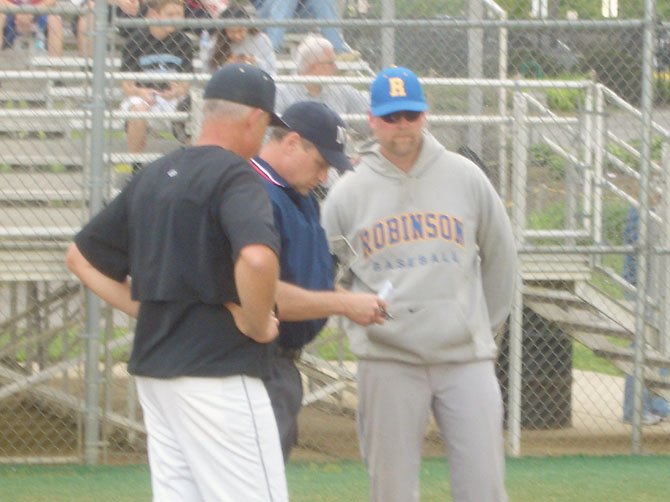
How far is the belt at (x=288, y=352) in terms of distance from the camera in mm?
4045

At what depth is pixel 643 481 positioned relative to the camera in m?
7.41

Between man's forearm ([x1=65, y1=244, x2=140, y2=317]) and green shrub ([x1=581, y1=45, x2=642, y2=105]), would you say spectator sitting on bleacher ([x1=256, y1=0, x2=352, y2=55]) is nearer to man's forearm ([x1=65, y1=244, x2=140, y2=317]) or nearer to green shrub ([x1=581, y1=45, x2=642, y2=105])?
green shrub ([x1=581, y1=45, x2=642, y2=105])

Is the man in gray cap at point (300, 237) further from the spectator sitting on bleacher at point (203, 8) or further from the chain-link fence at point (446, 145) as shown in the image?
the spectator sitting on bleacher at point (203, 8)

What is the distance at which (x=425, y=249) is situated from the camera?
462cm

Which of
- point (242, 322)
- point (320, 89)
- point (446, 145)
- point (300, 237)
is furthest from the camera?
point (446, 145)

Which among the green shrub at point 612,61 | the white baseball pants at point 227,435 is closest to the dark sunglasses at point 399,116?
the white baseball pants at point 227,435

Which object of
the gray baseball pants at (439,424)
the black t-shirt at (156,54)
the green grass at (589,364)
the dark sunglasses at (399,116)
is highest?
the black t-shirt at (156,54)

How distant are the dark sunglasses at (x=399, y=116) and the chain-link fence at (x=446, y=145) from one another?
3.04m

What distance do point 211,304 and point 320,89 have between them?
4.87 metres

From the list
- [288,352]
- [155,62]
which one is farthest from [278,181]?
[155,62]

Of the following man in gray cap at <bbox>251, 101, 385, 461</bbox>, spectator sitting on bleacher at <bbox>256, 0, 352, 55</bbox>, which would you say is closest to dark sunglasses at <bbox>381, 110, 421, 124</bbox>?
man in gray cap at <bbox>251, 101, 385, 461</bbox>

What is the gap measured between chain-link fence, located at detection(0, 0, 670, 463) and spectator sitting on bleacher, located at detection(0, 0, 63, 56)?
0.08 ft

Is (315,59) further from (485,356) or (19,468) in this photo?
(485,356)

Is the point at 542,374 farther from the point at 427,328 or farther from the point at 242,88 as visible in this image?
the point at 242,88
